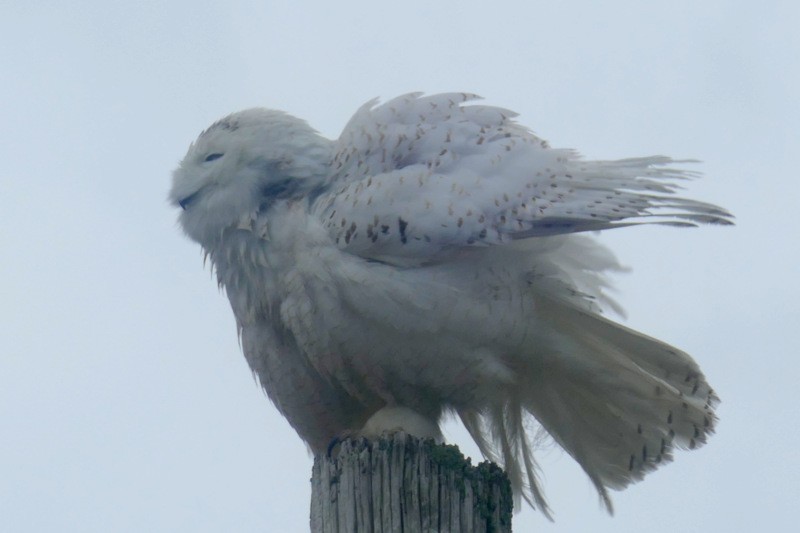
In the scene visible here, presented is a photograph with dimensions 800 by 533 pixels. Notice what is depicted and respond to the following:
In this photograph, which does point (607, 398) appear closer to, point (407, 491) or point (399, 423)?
point (399, 423)

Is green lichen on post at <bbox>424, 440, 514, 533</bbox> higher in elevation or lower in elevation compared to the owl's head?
lower

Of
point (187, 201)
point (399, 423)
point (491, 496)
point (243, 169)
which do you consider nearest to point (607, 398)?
point (399, 423)

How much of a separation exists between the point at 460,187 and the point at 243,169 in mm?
864

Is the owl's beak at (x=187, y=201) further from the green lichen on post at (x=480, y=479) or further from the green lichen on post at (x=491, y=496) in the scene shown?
the green lichen on post at (x=491, y=496)

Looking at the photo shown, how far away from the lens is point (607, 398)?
17.7ft

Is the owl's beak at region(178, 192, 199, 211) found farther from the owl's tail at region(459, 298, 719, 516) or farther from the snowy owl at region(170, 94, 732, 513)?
the owl's tail at region(459, 298, 719, 516)

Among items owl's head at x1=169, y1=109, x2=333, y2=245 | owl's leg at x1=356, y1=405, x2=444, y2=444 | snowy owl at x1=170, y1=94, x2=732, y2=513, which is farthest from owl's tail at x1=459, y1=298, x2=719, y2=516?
owl's head at x1=169, y1=109, x2=333, y2=245

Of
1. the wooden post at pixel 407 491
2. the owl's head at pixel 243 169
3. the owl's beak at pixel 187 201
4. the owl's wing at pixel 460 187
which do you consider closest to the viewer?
the wooden post at pixel 407 491

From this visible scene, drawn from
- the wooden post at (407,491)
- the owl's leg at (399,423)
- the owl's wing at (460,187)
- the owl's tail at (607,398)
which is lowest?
the wooden post at (407,491)

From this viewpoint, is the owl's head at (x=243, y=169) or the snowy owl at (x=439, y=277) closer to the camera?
the snowy owl at (x=439, y=277)

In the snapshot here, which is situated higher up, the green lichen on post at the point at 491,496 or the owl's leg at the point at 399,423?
the owl's leg at the point at 399,423

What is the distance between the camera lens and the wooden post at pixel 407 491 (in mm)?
4250

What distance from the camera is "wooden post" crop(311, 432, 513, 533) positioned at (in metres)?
4.25

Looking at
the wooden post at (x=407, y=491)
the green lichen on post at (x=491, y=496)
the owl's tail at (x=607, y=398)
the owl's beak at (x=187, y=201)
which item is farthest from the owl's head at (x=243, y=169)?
the green lichen on post at (x=491, y=496)
